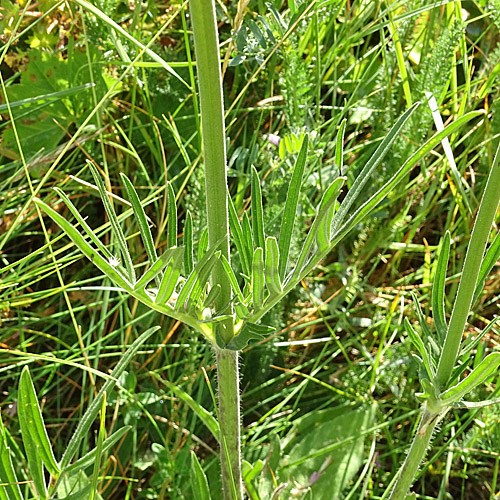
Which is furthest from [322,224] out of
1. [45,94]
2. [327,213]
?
[45,94]

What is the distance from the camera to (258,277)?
2.19 ft

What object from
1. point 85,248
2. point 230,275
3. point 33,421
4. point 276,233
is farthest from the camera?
point 276,233

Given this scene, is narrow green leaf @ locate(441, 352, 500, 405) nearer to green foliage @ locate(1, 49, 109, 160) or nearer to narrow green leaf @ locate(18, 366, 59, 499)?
narrow green leaf @ locate(18, 366, 59, 499)

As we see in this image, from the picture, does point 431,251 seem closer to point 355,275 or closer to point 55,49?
point 355,275

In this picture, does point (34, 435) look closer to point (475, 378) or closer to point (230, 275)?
point (230, 275)

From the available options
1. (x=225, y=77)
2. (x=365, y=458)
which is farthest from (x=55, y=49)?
(x=365, y=458)

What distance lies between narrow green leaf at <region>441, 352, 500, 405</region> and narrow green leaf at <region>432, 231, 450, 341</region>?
11 cm

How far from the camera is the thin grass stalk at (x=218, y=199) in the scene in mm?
569

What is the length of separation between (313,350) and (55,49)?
2.82 ft

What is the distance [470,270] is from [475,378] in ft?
0.38

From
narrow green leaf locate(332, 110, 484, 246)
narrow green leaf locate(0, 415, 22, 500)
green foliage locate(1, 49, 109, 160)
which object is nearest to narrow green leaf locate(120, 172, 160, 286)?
narrow green leaf locate(332, 110, 484, 246)

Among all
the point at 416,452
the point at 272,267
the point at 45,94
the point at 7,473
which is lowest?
the point at 416,452

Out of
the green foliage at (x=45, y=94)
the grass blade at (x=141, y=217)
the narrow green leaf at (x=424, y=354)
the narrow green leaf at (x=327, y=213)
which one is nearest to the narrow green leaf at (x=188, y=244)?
the grass blade at (x=141, y=217)

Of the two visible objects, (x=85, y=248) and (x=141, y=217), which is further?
(x=141, y=217)
